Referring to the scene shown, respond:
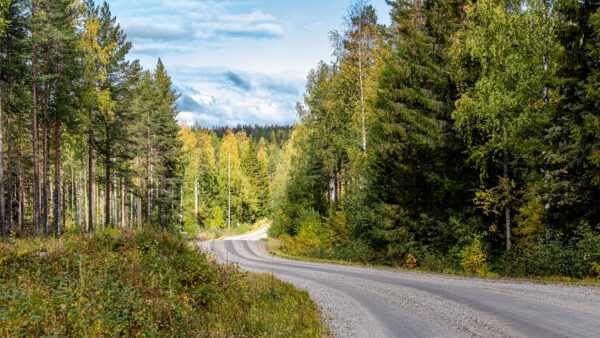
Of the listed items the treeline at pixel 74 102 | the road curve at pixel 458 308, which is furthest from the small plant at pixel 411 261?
the treeline at pixel 74 102

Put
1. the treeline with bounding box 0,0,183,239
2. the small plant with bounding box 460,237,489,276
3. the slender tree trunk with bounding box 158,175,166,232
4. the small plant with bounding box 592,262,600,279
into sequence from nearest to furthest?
1. the small plant with bounding box 592,262,600,279
2. the small plant with bounding box 460,237,489,276
3. the treeline with bounding box 0,0,183,239
4. the slender tree trunk with bounding box 158,175,166,232

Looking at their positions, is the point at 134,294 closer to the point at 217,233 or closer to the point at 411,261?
the point at 411,261

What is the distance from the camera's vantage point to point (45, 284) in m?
7.29

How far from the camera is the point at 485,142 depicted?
15484mm

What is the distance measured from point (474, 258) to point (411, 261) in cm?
302

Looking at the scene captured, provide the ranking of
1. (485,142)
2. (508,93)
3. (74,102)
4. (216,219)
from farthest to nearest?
(216,219) → (74,102) → (485,142) → (508,93)

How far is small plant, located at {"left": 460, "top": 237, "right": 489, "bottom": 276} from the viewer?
573 inches

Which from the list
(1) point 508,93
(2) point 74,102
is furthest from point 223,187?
(1) point 508,93

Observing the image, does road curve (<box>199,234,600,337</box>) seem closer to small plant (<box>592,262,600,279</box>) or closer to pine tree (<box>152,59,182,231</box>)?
small plant (<box>592,262,600,279</box>)

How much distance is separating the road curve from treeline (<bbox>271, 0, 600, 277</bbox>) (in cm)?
383

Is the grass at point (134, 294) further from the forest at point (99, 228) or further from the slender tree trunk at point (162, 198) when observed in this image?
the slender tree trunk at point (162, 198)

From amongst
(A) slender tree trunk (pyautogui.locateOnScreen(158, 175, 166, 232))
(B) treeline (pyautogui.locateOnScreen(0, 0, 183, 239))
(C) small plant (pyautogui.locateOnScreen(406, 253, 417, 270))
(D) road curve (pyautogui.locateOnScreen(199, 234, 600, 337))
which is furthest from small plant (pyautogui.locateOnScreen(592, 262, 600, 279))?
(A) slender tree trunk (pyautogui.locateOnScreen(158, 175, 166, 232))

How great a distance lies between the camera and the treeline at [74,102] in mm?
19438

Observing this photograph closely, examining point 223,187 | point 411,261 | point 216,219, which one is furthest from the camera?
point 223,187
